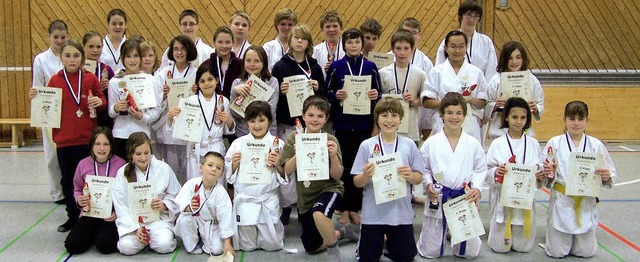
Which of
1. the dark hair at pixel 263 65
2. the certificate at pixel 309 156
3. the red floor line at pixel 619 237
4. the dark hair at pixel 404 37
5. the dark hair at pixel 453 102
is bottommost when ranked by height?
the red floor line at pixel 619 237

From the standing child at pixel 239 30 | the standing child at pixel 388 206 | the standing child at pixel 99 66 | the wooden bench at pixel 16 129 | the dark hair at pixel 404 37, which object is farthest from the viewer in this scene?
the wooden bench at pixel 16 129

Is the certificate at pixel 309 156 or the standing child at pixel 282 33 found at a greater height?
the standing child at pixel 282 33

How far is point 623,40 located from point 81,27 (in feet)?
29.1

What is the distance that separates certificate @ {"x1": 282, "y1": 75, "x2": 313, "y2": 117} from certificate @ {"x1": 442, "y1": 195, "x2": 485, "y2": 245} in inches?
62.6

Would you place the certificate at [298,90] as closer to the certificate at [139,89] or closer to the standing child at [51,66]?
the certificate at [139,89]

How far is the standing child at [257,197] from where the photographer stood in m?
4.80

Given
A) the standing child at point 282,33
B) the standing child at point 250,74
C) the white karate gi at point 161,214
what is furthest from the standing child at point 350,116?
the white karate gi at point 161,214

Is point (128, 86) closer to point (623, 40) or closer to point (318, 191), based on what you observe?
point (318, 191)

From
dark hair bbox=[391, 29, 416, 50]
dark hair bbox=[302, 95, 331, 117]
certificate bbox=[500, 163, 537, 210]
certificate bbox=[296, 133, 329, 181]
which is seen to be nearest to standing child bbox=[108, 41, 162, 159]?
dark hair bbox=[302, 95, 331, 117]

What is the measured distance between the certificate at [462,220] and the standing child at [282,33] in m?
2.46

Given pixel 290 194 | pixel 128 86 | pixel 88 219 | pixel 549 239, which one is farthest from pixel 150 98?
pixel 549 239

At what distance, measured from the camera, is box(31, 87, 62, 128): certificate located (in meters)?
5.21

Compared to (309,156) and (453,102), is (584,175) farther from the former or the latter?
(309,156)

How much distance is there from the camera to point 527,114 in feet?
16.1
